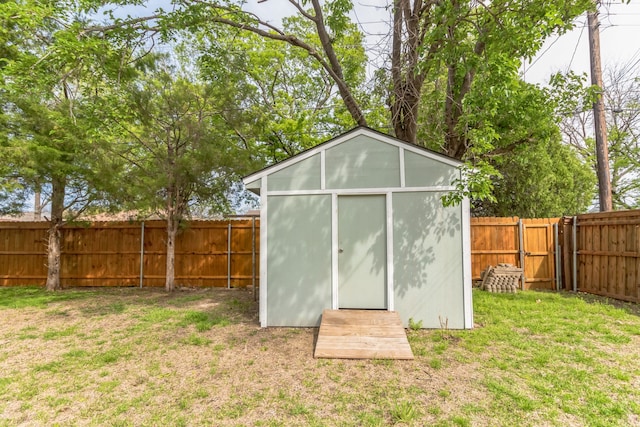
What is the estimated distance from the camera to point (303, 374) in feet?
10.7

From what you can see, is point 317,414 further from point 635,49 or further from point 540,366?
point 635,49

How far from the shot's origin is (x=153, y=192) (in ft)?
23.4

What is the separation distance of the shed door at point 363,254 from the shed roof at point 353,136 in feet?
2.99

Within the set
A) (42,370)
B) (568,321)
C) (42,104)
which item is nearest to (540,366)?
(568,321)

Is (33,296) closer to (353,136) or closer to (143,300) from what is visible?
(143,300)

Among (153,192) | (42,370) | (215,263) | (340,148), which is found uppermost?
(340,148)

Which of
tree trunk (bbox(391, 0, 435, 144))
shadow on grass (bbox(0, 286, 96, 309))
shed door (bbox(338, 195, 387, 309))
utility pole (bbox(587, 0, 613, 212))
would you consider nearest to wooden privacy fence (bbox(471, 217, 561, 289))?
utility pole (bbox(587, 0, 613, 212))

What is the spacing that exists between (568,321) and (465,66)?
4.54 metres

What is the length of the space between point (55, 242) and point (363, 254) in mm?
8160

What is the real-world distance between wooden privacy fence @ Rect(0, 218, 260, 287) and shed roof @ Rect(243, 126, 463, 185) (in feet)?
11.9

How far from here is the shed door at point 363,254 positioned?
4.74m

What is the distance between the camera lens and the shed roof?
4.64m

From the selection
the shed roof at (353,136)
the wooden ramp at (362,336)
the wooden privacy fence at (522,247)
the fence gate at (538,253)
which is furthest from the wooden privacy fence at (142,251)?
the fence gate at (538,253)

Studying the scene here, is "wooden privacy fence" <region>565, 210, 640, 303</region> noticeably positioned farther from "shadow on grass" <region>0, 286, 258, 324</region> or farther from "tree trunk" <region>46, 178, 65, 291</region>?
"tree trunk" <region>46, 178, 65, 291</region>
